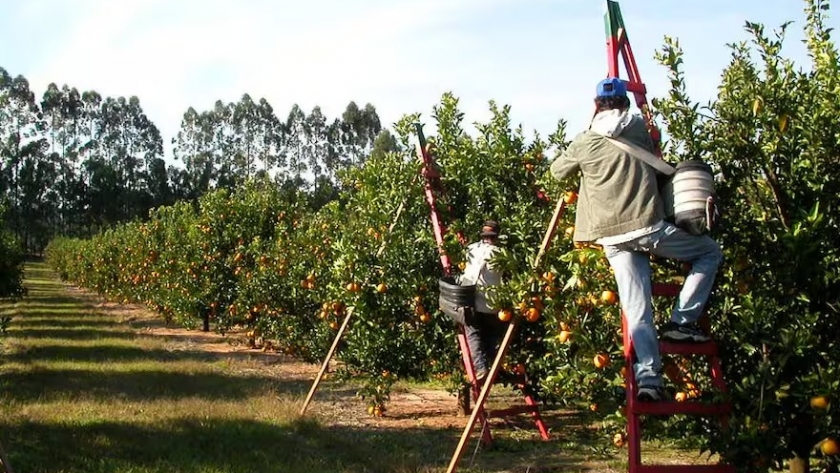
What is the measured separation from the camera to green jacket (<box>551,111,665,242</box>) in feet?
14.1

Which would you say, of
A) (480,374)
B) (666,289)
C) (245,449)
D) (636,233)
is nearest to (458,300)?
(480,374)

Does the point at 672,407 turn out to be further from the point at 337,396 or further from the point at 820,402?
the point at 337,396

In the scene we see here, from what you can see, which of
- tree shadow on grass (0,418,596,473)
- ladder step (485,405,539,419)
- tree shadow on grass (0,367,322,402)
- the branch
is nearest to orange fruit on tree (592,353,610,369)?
the branch

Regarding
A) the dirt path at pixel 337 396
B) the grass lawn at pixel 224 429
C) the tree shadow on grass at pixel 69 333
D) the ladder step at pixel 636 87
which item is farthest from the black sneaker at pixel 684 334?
the tree shadow on grass at pixel 69 333

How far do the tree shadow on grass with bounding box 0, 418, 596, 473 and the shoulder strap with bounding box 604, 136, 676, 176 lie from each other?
3446mm

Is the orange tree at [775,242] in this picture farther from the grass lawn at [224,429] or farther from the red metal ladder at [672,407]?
the grass lawn at [224,429]

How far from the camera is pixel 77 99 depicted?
86.2 meters

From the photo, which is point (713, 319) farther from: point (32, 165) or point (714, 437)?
point (32, 165)

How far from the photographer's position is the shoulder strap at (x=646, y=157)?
4.33 m

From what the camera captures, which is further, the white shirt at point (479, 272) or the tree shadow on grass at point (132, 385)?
the tree shadow on grass at point (132, 385)

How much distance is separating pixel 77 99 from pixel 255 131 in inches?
772

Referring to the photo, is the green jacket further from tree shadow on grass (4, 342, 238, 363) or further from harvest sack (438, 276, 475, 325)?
tree shadow on grass (4, 342, 238, 363)

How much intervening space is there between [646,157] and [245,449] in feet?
15.8

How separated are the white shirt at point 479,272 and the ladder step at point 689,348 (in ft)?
10.7
